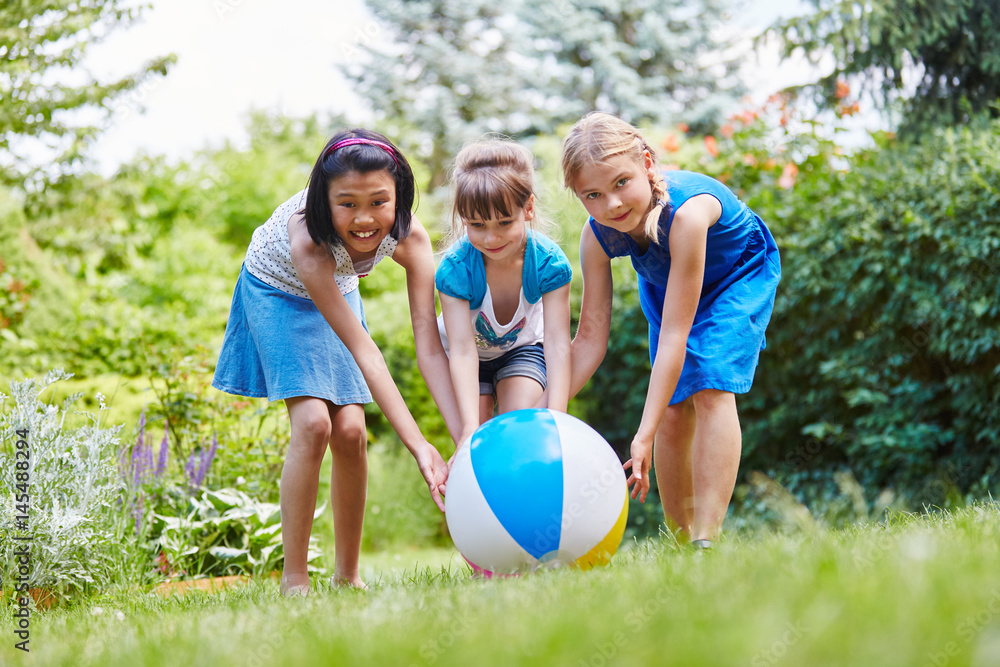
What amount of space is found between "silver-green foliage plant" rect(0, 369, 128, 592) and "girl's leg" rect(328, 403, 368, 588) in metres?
0.97

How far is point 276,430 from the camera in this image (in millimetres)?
4844

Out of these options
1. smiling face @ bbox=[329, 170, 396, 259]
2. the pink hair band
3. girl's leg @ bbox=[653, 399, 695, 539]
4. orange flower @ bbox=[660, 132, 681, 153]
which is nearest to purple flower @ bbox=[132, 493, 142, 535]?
smiling face @ bbox=[329, 170, 396, 259]

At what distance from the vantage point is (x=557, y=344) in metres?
3.35

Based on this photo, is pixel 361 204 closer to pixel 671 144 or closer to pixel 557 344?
pixel 557 344

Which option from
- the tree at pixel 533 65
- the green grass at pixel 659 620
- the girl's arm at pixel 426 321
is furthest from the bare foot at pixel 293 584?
the tree at pixel 533 65

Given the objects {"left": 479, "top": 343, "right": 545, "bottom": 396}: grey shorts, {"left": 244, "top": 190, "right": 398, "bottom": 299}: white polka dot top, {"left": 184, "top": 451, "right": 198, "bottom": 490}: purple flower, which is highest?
{"left": 244, "top": 190, "right": 398, "bottom": 299}: white polka dot top

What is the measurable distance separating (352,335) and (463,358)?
470mm

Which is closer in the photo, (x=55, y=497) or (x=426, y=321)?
(x=55, y=497)

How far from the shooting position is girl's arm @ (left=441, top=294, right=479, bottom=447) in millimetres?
3234

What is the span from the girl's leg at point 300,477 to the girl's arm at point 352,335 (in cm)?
25

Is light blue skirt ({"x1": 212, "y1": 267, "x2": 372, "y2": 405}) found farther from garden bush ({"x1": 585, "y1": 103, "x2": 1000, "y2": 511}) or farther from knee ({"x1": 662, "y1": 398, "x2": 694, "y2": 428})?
garden bush ({"x1": 585, "y1": 103, "x2": 1000, "y2": 511})

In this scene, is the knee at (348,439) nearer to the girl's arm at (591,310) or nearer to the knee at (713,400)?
the girl's arm at (591,310)

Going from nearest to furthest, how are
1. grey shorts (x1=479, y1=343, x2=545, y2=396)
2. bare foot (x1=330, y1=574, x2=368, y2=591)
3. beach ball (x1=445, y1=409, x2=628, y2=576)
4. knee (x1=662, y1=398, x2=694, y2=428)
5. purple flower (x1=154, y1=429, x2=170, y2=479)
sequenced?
beach ball (x1=445, y1=409, x2=628, y2=576) < bare foot (x1=330, y1=574, x2=368, y2=591) < knee (x1=662, y1=398, x2=694, y2=428) < grey shorts (x1=479, y1=343, x2=545, y2=396) < purple flower (x1=154, y1=429, x2=170, y2=479)

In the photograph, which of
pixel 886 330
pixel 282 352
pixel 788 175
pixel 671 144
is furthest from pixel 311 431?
pixel 671 144
